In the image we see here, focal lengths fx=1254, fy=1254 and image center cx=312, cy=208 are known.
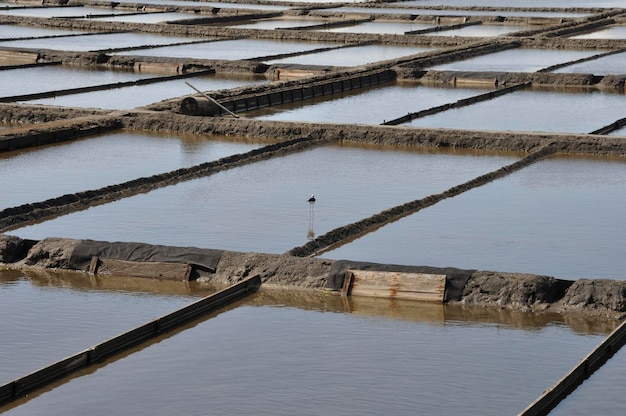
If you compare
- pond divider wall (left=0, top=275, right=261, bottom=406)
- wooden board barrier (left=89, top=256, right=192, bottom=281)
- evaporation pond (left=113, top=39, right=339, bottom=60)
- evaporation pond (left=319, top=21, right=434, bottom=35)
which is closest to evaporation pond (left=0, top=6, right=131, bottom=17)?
evaporation pond (left=319, top=21, right=434, bottom=35)

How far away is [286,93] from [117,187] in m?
6.42

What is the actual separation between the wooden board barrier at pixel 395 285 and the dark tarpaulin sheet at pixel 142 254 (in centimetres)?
103

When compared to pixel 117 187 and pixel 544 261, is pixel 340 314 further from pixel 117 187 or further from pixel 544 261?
pixel 117 187

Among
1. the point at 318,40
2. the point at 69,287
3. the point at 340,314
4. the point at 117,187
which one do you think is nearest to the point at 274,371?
the point at 340,314

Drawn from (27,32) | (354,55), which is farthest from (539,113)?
(27,32)

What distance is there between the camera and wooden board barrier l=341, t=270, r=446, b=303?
8289mm

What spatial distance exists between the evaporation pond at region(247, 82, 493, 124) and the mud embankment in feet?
21.7

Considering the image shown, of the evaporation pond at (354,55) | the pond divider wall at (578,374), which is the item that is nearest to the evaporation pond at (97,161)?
the pond divider wall at (578,374)

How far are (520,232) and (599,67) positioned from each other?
11748 mm

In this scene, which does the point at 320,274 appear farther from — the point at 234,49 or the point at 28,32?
the point at 28,32

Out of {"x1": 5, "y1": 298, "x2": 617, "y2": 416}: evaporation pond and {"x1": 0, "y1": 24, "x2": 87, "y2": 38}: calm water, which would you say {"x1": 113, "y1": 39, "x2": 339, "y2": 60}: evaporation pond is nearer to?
{"x1": 0, "y1": 24, "x2": 87, "y2": 38}: calm water

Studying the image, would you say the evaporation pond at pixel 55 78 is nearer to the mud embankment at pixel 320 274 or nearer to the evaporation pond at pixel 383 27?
the evaporation pond at pixel 383 27

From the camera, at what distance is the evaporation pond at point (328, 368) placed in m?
6.43

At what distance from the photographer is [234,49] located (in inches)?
961
